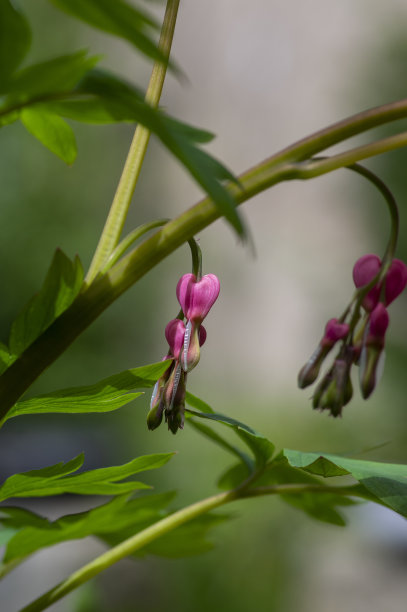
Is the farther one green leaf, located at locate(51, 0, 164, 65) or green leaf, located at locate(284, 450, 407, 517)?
green leaf, located at locate(284, 450, 407, 517)

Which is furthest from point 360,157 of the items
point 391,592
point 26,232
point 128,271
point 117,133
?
point 117,133

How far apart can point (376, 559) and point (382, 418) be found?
32.0 inches

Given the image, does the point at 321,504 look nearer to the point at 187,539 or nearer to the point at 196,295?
the point at 187,539

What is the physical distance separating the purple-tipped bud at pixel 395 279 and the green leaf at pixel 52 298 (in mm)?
214

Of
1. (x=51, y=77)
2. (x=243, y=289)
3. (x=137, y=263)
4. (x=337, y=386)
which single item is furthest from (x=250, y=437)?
(x=243, y=289)

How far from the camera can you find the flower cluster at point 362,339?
0.45m

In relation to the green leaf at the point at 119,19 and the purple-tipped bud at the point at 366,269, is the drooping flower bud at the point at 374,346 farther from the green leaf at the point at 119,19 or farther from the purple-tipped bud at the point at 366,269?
the green leaf at the point at 119,19

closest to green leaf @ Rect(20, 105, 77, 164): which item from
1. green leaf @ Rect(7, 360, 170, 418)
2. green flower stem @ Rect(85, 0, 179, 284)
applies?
green flower stem @ Rect(85, 0, 179, 284)

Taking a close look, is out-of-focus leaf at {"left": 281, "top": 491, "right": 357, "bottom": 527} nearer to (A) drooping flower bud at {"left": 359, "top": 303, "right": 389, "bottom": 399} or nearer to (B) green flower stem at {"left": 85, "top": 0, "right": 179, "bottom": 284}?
(A) drooping flower bud at {"left": 359, "top": 303, "right": 389, "bottom": 399}

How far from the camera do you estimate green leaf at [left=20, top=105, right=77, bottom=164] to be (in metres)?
0.40

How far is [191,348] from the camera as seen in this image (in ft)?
1.42

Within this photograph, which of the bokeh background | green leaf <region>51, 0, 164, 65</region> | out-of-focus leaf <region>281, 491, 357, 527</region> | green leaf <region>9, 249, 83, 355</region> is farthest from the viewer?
the bokeh background

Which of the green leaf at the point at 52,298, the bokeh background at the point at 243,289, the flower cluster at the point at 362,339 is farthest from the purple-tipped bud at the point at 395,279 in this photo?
the bokeh background at the point at 243,289

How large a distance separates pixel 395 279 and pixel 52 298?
0.23m
